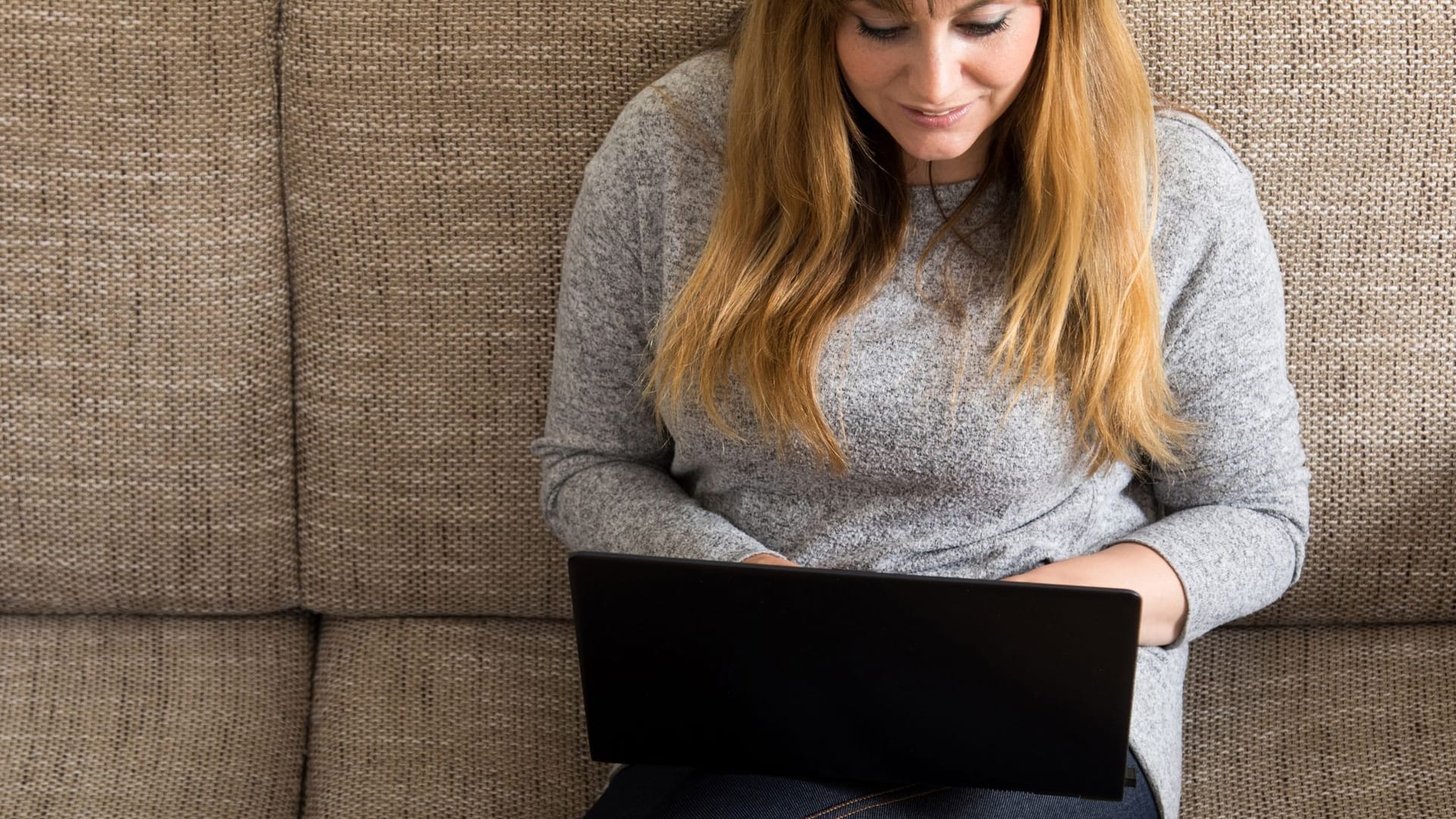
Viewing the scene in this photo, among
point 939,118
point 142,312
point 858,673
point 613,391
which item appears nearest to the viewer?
point 858,673

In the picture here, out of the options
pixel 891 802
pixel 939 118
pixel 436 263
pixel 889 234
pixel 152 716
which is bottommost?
pixel 152 716

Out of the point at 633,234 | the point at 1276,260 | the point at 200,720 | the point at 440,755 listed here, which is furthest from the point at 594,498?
the point at 1276,260

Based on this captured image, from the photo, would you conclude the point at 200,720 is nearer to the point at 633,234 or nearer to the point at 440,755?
the point at 440,755

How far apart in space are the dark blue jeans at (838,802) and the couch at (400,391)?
30 cm

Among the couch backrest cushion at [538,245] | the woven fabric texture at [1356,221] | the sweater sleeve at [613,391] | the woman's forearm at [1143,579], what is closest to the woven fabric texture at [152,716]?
the couch backrest cushion at [538,245]

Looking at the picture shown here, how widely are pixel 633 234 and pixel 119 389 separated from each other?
538mm

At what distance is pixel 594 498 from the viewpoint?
1.08m

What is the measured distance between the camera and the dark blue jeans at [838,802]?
892 mm

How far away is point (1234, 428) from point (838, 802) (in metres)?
0.42

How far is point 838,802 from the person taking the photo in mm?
896

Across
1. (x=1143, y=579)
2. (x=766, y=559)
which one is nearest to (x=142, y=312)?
(x=766, y=559)

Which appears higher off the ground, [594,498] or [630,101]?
[630,101]

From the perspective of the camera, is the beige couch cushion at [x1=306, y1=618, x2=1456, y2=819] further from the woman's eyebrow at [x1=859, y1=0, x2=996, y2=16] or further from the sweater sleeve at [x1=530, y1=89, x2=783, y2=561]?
the woman's eyebrow at [x1=859, y1=0, x2=996, y2=16]

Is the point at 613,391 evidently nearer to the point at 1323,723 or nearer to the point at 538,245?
the point at 538,245
